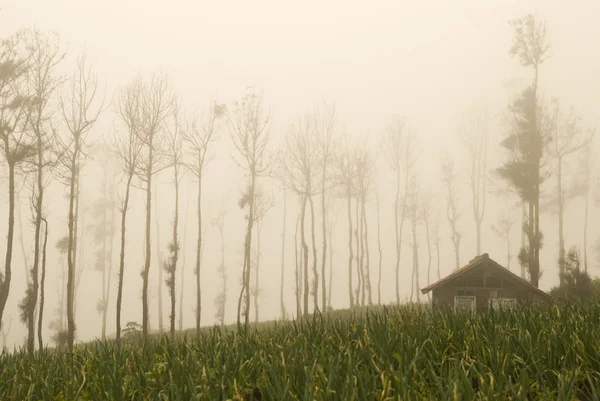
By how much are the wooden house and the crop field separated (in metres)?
15.9

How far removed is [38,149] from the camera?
20844 millimetres

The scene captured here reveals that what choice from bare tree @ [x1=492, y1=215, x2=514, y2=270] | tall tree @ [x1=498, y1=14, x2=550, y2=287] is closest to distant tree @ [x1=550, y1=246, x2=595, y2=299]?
tall tree @ [x1=498, y1=14, x2=550, y2=287]

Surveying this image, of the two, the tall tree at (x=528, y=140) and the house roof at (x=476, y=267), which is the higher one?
the tall tree at (x=528, y=140)

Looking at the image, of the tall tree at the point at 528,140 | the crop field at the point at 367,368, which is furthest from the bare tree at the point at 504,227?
the crop field at the point at 367,368

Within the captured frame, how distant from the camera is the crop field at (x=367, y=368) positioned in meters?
4.30

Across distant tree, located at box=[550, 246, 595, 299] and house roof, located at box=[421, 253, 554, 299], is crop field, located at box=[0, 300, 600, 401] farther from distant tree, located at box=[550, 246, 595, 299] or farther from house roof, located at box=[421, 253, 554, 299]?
distant tree, located at box=[550, 246, 595, 299]

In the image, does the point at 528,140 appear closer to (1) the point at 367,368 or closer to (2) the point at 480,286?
(2) the point at 480,286

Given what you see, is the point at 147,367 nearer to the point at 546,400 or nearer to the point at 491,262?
the point at 546,400

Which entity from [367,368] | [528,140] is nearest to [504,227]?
[528,140]

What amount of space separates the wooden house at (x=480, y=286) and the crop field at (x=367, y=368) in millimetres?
15919

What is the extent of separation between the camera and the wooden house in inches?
887

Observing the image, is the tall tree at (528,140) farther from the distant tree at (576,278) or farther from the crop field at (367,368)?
the crop field at (367,368)

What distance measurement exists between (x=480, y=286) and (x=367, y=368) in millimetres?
19742

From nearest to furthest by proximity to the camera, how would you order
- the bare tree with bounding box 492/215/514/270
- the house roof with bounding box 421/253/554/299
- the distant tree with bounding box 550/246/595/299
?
1. the house roof with bounding box 421/253/554/299
2. the distant tree with bounding box 550/246/595/299
3. the bare tree with bounding box 492/215/514/270
